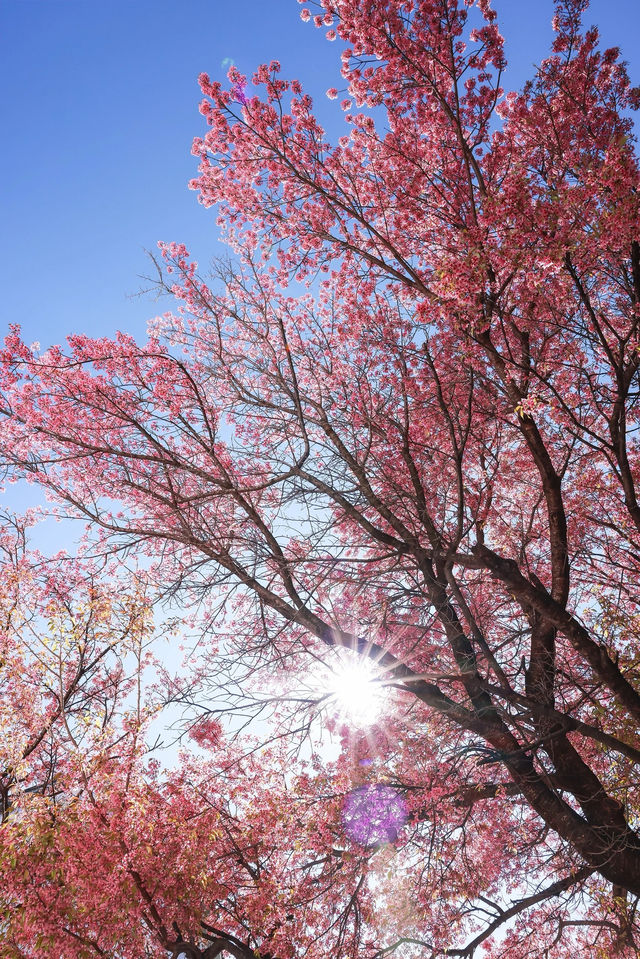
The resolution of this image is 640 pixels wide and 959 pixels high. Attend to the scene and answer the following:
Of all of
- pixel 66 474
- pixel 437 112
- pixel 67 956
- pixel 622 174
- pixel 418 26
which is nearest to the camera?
pixel 622 174

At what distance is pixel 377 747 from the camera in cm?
866

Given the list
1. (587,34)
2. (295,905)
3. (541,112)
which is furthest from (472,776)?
(587,34)

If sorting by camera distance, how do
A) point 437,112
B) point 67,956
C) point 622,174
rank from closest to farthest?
point 622,174, point 67,956, point 437,112

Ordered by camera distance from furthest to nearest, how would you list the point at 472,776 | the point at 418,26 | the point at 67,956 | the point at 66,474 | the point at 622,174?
the point at 472,776 → the point at 66,474 → the point at 418,26 → the point at 67,956 → the point at 622,174

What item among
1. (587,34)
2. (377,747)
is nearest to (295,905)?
(377,747)

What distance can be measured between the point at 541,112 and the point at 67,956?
10.6m

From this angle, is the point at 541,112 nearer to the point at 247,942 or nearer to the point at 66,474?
the point at 66,474

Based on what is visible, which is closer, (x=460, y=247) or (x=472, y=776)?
(x=460, y=247)

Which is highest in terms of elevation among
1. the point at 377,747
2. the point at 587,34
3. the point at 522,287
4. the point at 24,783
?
the point at 587,34

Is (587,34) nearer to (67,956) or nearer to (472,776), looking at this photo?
(472,776)

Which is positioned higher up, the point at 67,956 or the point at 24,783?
the point at 24,783

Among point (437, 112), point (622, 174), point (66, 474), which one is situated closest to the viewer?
point (622, 174)

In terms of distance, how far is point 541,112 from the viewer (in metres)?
6.55

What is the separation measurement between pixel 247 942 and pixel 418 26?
38.4ft
